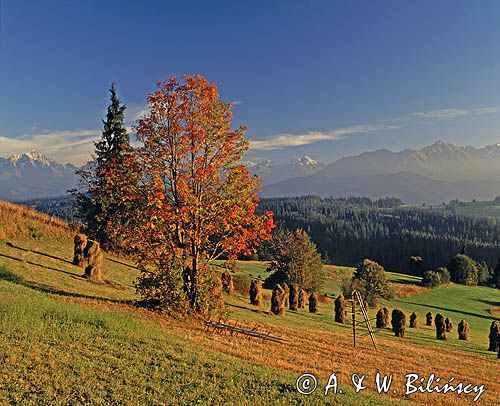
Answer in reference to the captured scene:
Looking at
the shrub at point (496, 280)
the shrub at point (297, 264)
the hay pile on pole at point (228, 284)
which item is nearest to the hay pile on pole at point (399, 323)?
the hay pile on pole at point (228, 284)

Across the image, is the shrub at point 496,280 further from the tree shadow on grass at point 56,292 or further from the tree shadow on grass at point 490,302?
the tree shadow on grass at point 56,292

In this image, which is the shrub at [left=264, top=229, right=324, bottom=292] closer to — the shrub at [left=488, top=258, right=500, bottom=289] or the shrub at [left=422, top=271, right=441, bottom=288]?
the shrub at [left=422, top=271, right=441, bottom=288]

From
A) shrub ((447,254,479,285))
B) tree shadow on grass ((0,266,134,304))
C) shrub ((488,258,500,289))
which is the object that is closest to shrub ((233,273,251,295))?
tree shadow on grass ((0,266,134,304))

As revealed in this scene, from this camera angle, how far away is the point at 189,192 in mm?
19609

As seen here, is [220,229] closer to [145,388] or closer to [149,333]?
[149,333]

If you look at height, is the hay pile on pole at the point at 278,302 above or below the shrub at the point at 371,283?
above

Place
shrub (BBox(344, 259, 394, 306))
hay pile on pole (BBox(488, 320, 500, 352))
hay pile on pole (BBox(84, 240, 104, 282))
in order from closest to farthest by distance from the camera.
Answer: hay pile on pole (BBox(84, 240, 104, 282))
hay pile on pole (BBox(488, 320, 500, 352))
shrub (BBox(344, 259, 394, 306))

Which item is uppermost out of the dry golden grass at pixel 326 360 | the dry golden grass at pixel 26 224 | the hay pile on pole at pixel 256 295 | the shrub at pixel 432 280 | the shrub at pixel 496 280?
the dry golden grass at pixel 26 224

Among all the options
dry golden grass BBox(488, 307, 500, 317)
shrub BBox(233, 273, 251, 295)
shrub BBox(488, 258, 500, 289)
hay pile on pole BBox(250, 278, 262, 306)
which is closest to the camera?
hay pile on pole BBox(250, 278, 262, 306)

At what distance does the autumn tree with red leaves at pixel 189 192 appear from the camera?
1970cm

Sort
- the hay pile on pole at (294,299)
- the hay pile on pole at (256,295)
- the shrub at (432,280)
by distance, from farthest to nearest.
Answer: the shrub at (432,280)
the hay pile on pole at (294,299)
the hay pile on pole at (256,295)

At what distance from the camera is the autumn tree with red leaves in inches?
776

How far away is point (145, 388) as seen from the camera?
10391mm

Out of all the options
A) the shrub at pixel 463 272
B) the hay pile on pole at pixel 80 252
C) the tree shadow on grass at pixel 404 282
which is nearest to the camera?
the hay pile on pole at pixel 80 252
